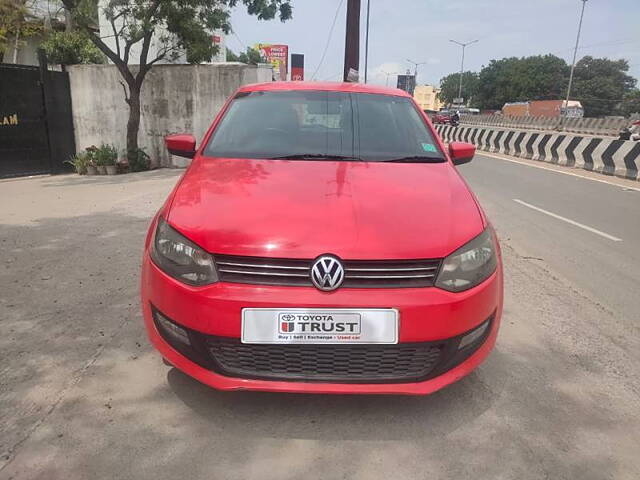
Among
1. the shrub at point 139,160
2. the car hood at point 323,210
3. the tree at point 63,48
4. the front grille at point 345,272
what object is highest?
the tree at point 63,48

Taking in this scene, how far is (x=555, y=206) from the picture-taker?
28.3 feet

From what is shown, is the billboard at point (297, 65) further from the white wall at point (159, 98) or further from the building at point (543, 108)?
the building at point (543, 108)

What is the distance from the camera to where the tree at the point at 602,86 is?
329 feet

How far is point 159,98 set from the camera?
12.5 m

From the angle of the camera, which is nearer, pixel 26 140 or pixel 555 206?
pixel 555 206

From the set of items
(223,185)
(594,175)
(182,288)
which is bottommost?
(594,175)

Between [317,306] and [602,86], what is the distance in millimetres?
116215

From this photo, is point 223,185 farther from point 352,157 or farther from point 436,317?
point 436,317

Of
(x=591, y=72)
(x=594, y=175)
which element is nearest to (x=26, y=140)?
(x=594, y=175)

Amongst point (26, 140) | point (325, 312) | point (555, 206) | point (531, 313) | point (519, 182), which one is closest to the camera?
point (325, 312)

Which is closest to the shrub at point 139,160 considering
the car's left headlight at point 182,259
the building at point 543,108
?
the car's left headlight at point 182,259

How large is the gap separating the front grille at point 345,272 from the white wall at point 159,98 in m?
10.7

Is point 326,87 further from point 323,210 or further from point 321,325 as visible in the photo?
point 321,325

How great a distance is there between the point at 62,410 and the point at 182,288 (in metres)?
0.89
